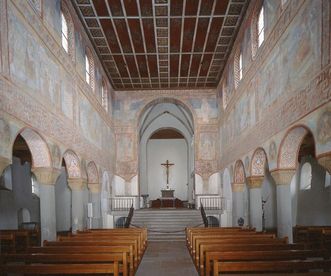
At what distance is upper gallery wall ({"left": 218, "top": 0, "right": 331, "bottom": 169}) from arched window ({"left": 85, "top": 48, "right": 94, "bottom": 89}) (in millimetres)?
8260

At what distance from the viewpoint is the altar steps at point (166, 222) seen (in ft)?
79.8

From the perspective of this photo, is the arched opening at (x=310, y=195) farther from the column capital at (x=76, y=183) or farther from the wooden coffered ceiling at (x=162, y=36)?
the column capital at (x=76, y=183)

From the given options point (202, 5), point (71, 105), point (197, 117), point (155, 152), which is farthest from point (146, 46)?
point (155, 152)

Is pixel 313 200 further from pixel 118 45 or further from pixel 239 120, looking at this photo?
pixel 118 45

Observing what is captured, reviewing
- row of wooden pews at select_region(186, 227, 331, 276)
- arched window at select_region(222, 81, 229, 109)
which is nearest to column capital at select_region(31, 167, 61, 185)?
row of wooden pews at select_region(186, 227, 331, 276)

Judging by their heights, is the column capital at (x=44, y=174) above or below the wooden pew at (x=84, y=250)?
above

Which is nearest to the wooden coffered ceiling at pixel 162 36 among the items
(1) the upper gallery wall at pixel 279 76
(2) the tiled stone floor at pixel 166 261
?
(1) the upper gallery wall at pixel 279 76

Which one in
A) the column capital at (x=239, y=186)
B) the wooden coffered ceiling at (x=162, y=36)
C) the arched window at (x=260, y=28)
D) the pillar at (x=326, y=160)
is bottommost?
the column capital at (x=239, y=186)

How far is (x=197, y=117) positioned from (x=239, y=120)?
10.5 m

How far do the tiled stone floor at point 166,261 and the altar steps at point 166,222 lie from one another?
11.4 ft

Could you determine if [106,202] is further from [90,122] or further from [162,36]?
[162,36]

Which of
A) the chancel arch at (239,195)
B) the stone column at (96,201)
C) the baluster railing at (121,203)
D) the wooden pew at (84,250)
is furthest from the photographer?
the baluster railing at (121,203)

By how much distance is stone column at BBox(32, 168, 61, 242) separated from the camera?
15578 millimetres

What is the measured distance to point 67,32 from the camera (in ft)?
62.1
